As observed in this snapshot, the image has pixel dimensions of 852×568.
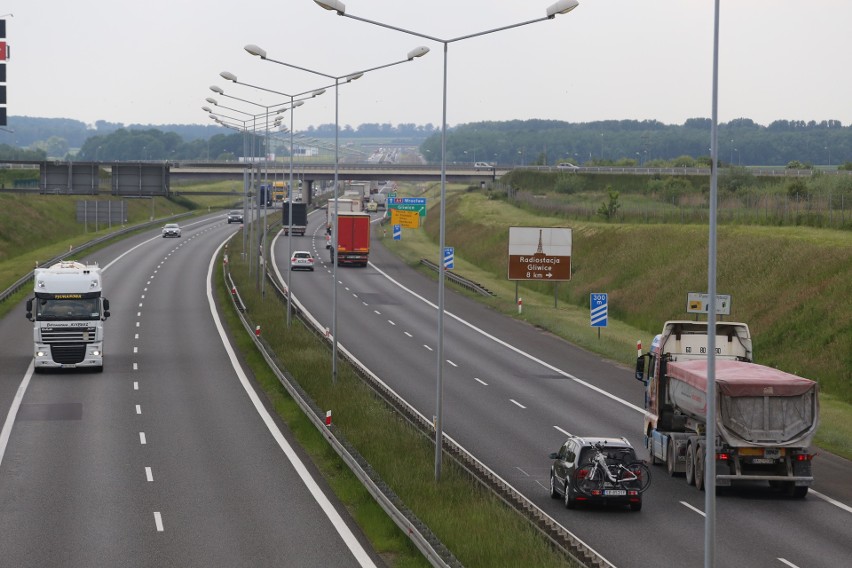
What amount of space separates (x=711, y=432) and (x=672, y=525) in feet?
27.4

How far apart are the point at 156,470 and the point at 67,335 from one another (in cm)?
1732

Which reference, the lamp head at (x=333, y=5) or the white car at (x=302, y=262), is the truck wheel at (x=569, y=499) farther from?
the white car at (x=302, y=262)

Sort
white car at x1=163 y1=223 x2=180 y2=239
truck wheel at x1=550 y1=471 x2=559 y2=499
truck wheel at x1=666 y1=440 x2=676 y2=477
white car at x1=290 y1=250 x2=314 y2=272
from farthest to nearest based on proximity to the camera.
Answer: white car at x1=163 y1=223 x2=180 y2=239 < white car at x1=290 y1=250 x2=314 y2=272 < truck wheel at x1=666 y1=440 x2=676 y2=477 < truck wheel at x1=550 y1=471 x2=559 y2=499

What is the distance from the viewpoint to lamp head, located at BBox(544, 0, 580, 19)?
26297 millimetres

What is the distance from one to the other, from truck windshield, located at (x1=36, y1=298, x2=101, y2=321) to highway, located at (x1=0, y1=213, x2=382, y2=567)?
2.50 meters

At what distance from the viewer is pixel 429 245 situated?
12562cm

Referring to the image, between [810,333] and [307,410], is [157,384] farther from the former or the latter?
[810,333]

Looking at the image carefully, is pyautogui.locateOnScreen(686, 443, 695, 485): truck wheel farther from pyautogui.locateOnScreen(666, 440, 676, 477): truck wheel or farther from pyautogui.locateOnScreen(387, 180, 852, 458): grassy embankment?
pyautogui.locateOnScreen(387, 180, 852, 458): grassy embankment

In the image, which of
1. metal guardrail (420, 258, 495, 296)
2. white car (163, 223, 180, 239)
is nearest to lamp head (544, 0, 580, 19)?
metal guardrail (420, 258, 495, 296)

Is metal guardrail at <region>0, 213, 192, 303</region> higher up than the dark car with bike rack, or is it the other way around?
metal guardrail at <region>0, 213, 192, 303</region>

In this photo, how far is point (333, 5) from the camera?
103 feet

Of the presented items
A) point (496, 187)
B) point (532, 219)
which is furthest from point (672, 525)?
point (496, 187)

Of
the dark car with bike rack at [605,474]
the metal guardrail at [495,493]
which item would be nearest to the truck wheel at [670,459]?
the metal guardrail at [495,493]

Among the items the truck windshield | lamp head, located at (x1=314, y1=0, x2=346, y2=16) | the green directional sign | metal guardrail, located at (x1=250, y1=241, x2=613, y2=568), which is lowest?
metal guardrail, located at (x1=250, y1=241, x2=613, y2=568)
